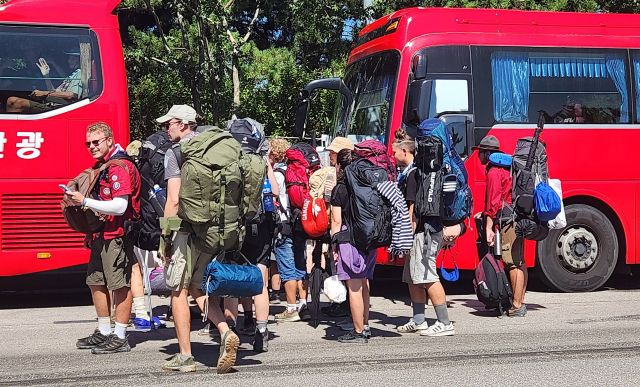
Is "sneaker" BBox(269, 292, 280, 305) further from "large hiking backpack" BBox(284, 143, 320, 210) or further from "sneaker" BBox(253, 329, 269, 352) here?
"sneaker" BBox(253, 329, 269, 352)

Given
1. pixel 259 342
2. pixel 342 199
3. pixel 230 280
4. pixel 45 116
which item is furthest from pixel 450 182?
pixel 45 116

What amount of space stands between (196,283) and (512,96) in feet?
20.1

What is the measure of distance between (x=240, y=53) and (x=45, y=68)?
9.14 meters

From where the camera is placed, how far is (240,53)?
19734mm

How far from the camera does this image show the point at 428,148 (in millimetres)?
8516

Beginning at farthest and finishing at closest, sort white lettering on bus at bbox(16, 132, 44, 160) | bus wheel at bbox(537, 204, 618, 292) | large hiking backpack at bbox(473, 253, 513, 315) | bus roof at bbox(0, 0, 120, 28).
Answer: bus wheel at bbox(537, 204, 618, 292) → bus roof at bbox(0, 0, 120, 28) → white lettering on bus at bbox(16, 132, 44, 160) → large hiking backpack at bbox(473, 253, 513, 315)

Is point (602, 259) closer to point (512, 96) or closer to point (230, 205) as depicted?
point (512, 96)

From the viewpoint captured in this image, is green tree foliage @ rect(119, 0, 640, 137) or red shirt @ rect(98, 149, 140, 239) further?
green tree foliage @ rect(119, 0, 640, 137)

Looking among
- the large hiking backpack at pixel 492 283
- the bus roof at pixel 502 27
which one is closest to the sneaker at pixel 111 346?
the large hiking backpack at pixel 492 283

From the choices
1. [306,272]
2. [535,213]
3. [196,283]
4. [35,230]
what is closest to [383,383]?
[196,283]

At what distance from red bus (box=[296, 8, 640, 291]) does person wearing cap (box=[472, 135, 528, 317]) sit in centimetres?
156

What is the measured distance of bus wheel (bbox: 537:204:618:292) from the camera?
12102mm

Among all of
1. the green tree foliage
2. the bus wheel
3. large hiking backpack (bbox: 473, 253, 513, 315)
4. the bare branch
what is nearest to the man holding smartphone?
large hiking backpack (bbox: 473, 253, 513, 315)

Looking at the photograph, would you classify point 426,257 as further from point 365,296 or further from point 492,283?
point 492,283
